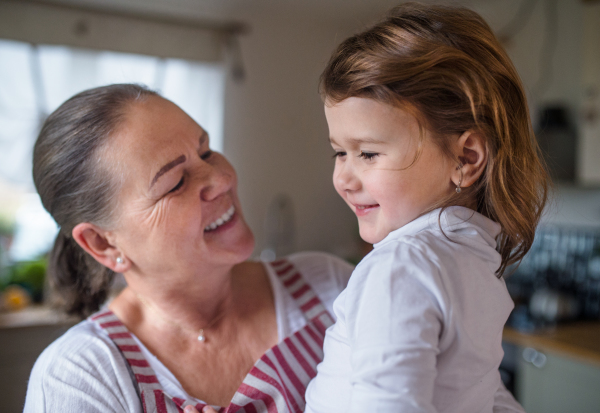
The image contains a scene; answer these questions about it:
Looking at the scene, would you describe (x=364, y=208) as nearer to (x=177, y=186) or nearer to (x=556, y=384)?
(x=177, y=186)

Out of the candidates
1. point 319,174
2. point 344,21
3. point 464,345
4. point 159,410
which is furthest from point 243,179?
point 464,345

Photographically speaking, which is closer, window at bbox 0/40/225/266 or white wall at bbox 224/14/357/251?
window at bbox 0/40/225/266

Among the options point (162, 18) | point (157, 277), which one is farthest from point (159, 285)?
point (162, 18)

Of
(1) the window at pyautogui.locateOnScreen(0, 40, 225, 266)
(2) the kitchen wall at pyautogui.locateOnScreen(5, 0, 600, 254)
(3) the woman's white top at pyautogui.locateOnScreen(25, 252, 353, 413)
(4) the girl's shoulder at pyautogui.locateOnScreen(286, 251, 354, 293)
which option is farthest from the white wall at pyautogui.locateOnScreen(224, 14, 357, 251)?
(3) the woman's white top at pyautogui.locateOnScreen(25, 252, 353, 413)

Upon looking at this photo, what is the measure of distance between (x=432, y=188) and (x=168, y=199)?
21.6 inches

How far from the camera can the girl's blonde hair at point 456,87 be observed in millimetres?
745

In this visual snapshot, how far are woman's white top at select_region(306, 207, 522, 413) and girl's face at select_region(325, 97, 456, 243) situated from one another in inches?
1.4

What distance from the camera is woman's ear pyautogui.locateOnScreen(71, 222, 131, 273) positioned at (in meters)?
1.10

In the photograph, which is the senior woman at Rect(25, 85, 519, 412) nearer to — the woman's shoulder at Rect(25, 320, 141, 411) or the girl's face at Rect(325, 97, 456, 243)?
the woman's shoulder at Rect(25, 320, 141, 411)

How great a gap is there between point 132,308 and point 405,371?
2.44 feet

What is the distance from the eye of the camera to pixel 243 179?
4242mm

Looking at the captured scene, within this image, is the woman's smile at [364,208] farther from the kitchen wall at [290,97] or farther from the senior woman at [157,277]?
the kitchen wall at [290,97]

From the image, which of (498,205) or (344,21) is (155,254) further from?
(344,21)

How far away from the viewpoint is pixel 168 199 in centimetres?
104
